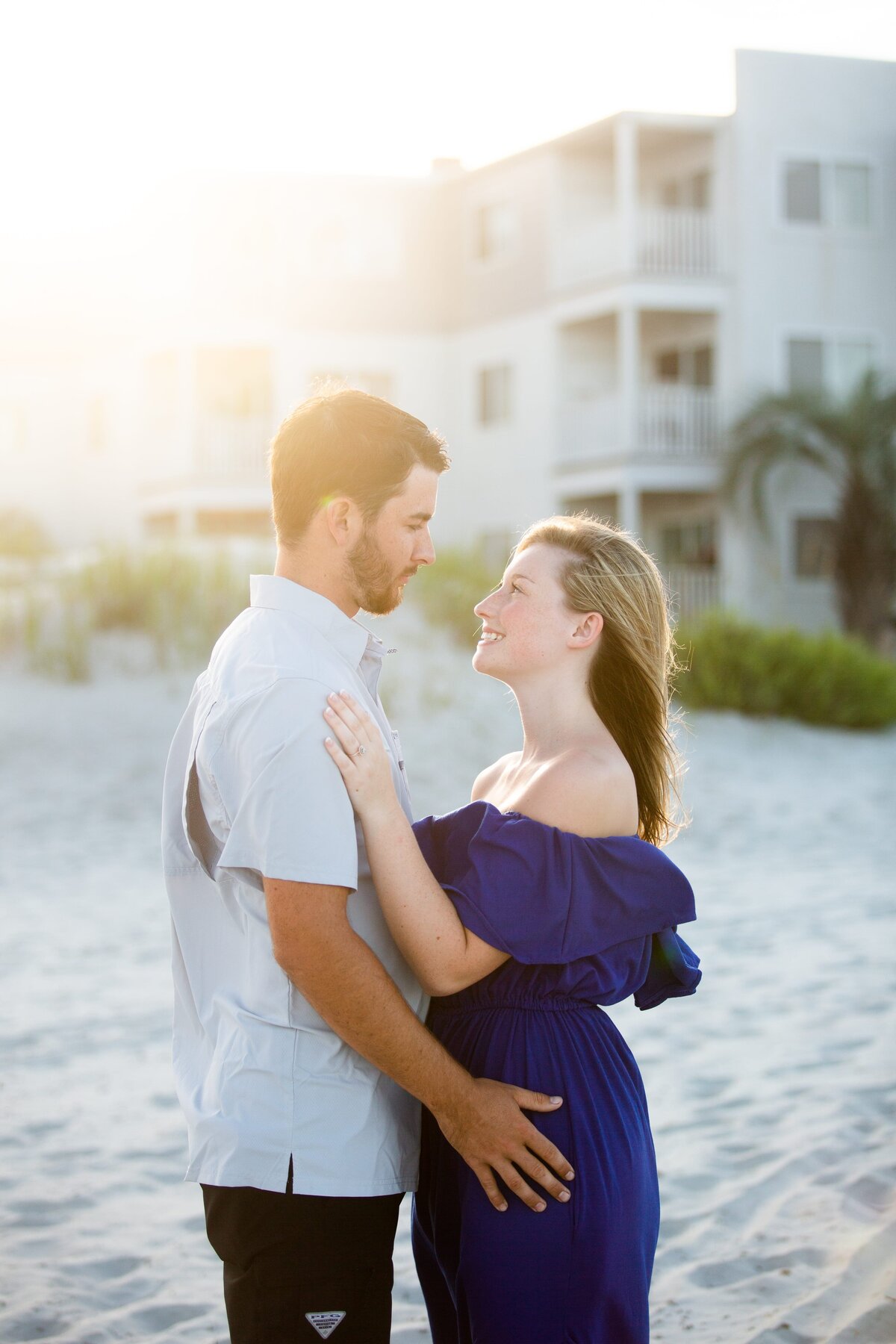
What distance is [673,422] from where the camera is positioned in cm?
2391

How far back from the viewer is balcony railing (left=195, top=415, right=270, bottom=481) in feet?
85.5

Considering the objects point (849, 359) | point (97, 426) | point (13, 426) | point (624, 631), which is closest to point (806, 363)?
point (849, 359)

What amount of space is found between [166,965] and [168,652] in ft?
26.1

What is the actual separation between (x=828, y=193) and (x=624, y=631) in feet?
79.9

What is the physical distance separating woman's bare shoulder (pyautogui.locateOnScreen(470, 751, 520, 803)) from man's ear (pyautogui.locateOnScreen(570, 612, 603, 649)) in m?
→ 0.31

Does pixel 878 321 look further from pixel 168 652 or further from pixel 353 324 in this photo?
pixel 168 652

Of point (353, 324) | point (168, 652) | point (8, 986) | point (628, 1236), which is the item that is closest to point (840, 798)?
point (168, 652)

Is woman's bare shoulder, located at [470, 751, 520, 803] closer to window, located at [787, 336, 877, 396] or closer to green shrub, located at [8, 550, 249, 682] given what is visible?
green shrub, located at [8, 550, 249, 682]

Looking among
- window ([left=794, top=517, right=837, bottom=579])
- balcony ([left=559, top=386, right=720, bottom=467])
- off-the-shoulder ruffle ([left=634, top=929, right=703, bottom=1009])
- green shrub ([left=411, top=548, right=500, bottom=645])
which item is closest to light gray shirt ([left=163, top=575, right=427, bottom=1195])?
off-the-shoulder ruffle ([left=634, top=929, right=703, bottom=1009])

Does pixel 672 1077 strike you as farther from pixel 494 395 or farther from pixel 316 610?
pixel 494 395

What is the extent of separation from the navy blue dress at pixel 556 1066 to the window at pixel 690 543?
74.0 feet

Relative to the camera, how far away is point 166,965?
7980 millimetres

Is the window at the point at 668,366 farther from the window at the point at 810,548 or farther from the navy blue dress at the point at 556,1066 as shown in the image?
the navy blue dress at the point at 556,1066

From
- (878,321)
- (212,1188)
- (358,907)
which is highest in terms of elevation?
(878,321)
